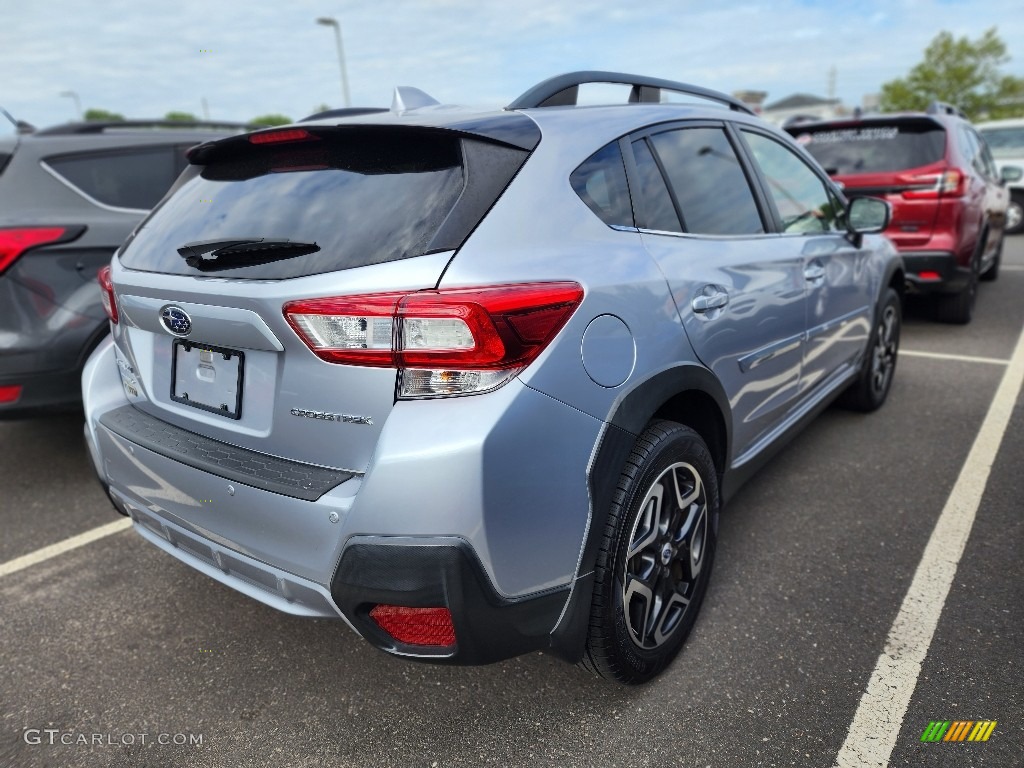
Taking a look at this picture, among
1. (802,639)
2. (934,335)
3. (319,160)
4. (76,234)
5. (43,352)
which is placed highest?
(319,160)

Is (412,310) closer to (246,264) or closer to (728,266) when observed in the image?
(246,264)

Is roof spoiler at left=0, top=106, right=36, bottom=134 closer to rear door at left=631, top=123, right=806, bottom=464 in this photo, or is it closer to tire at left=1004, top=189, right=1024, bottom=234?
rear door at left=631, top=123, right=806, bottom=464

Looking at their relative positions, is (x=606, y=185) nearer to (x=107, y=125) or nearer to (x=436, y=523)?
(x=436, y=523)

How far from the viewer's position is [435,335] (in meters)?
1.58

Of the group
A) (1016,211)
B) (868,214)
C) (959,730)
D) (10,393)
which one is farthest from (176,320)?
(1016,211)

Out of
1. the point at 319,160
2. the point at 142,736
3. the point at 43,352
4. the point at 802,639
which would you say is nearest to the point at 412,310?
the point at 319,160

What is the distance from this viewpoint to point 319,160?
196 cm

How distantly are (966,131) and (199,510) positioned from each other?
23.2ft

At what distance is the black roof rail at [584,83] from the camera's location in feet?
7.49

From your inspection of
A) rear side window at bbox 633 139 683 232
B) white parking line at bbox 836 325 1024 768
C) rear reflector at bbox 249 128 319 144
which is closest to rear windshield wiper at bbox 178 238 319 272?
rear reflector at bbox 249 128 319 144

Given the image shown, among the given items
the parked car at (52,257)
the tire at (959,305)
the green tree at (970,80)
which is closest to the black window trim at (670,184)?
the parked car at (52,257)

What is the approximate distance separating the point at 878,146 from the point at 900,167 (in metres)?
0.28

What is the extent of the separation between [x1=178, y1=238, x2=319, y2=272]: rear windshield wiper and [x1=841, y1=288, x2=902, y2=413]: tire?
3212mm

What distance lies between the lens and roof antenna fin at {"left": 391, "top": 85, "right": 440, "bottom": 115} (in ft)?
7.81
